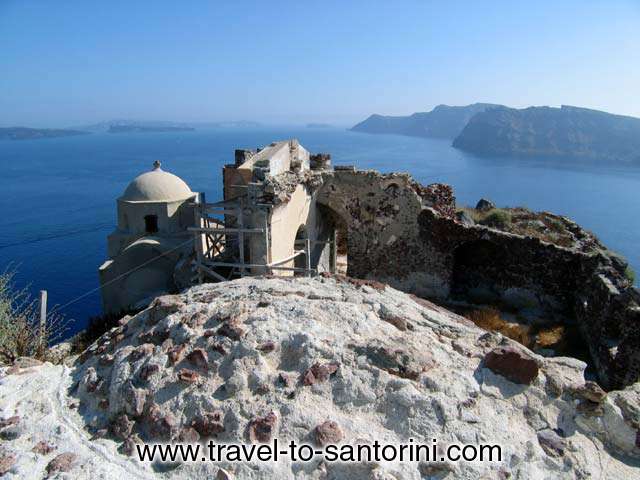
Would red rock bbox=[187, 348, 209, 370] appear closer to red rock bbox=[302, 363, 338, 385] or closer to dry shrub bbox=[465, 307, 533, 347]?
red rock bbox=[302, 363, 338, 385]

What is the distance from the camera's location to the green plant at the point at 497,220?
25109 mm

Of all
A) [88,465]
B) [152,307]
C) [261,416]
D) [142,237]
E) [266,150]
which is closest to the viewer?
[88,465]

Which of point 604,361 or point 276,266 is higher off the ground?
point 276,266

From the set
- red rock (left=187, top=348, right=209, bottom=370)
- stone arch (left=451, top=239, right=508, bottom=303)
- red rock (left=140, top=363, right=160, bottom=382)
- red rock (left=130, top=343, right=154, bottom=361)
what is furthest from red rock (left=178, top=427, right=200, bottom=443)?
stone arch (left=451, top=239, right=508, bottom=303)

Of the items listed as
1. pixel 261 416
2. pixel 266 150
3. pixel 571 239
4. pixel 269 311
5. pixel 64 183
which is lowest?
pixel 64 183

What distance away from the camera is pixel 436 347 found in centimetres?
650

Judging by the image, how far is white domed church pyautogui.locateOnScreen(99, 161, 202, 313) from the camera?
1750cm

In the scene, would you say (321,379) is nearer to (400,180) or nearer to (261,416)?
(261,416)

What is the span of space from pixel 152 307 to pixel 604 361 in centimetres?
1038

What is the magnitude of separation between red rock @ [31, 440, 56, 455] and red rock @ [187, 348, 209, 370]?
1.69m

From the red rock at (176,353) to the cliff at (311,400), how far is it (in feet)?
0.08

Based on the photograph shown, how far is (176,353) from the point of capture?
620 centimetres

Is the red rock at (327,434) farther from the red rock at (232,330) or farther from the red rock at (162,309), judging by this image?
the red rock at (162,309)

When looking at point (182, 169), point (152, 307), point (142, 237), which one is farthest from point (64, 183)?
point (152, 307)
